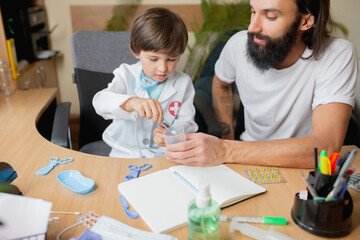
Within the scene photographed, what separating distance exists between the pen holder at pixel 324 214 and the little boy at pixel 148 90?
0.58 m

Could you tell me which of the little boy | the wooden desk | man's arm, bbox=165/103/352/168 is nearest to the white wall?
the little boy

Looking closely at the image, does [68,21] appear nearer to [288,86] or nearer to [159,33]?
[159,33]

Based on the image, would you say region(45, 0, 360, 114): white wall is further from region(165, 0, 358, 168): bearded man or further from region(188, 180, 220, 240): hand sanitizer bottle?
region(188, 180, 220, 240): hand sanitizer bottle

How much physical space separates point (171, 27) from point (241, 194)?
30.8 inches

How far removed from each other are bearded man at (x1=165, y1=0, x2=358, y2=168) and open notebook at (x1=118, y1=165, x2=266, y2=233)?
6 centimetres

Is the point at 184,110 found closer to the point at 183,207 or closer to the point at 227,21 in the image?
the point at 183,207

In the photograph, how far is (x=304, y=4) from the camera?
51.9 inches

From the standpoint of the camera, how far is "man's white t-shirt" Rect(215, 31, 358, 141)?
4.21 feet

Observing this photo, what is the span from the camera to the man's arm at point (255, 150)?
1057 mm

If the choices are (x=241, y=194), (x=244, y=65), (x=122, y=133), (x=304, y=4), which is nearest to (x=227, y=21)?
(x=244, y=65)

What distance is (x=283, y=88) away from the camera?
1466mm

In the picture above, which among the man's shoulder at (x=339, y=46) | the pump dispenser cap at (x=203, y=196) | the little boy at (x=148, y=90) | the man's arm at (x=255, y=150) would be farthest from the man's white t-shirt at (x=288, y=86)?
the pump dispenser cap at (x=203, y=196)

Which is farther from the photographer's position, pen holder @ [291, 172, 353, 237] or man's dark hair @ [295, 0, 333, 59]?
man's dark hair @ [295, 0, 333, 59]

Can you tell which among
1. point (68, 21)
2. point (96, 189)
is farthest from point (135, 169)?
point (68, 21)
